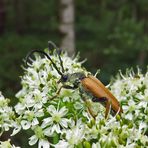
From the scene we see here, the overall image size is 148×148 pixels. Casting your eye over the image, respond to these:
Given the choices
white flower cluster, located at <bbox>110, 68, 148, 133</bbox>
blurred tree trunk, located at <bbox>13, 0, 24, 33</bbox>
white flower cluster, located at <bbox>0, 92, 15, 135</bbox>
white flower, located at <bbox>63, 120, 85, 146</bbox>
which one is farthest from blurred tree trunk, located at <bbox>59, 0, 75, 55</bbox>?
white flower, located at <bbox>63, 120, 85, 146</bbox>

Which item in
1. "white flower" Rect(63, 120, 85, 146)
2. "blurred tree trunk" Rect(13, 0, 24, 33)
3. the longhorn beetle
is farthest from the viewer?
"blurred tree trunk" Rect(13, 0, 24, 33)

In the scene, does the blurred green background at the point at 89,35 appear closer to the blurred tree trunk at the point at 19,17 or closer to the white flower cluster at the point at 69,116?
the blurred tree trunk at the point at 19,17

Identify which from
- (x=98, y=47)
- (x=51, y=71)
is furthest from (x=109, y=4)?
(x=51, y=71)

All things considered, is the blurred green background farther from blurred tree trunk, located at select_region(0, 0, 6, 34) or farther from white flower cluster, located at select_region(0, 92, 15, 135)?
white flower cluster, located at select_region(0, 92, 15, 135)

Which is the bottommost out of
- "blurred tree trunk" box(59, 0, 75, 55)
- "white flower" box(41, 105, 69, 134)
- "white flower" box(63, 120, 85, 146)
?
"white flower" box(63, 120, 85, 146)

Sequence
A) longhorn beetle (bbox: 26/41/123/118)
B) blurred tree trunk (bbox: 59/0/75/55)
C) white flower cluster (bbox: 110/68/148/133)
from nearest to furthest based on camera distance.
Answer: longhorn beetle (bbox: 26/41/123/118)
white flower cluster (bbox: 110/68/148/133)
blurred tree trunk (bbox: 59/0/75/55)

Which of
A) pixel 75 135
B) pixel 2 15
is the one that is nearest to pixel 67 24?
pixel 2 15
